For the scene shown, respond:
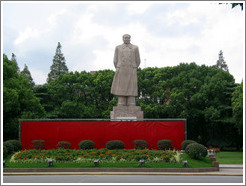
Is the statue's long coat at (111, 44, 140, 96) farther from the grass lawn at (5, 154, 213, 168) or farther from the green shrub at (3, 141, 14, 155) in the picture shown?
the green shrub at (3, 141, 14, 155)

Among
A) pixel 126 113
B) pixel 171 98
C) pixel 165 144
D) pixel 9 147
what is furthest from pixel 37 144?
pixel 171 98

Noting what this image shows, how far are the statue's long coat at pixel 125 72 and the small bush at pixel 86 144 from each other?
148 inches

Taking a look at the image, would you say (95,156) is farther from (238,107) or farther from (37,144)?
(238,107)

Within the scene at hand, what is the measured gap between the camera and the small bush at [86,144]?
21938mm

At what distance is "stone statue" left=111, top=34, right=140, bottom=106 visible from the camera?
79.7 ft

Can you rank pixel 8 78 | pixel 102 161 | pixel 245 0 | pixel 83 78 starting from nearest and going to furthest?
1. pixel 245 0
2. pixel 102 161
3. pixel 8 78
4. pixel 83 78

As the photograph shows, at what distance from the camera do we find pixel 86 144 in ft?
72.1

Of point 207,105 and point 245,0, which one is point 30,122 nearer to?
point 245,0

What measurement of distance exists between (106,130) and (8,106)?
1296cm

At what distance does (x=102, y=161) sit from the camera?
741 inches

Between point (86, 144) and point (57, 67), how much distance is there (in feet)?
130

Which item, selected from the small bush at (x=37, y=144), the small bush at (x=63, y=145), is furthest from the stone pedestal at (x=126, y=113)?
the small bush at (x=37, y=144)

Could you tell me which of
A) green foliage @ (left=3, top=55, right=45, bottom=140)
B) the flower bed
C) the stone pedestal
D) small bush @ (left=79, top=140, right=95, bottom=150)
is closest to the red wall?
the stone pedestal

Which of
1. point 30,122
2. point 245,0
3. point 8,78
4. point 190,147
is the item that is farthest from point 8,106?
point 245,0
